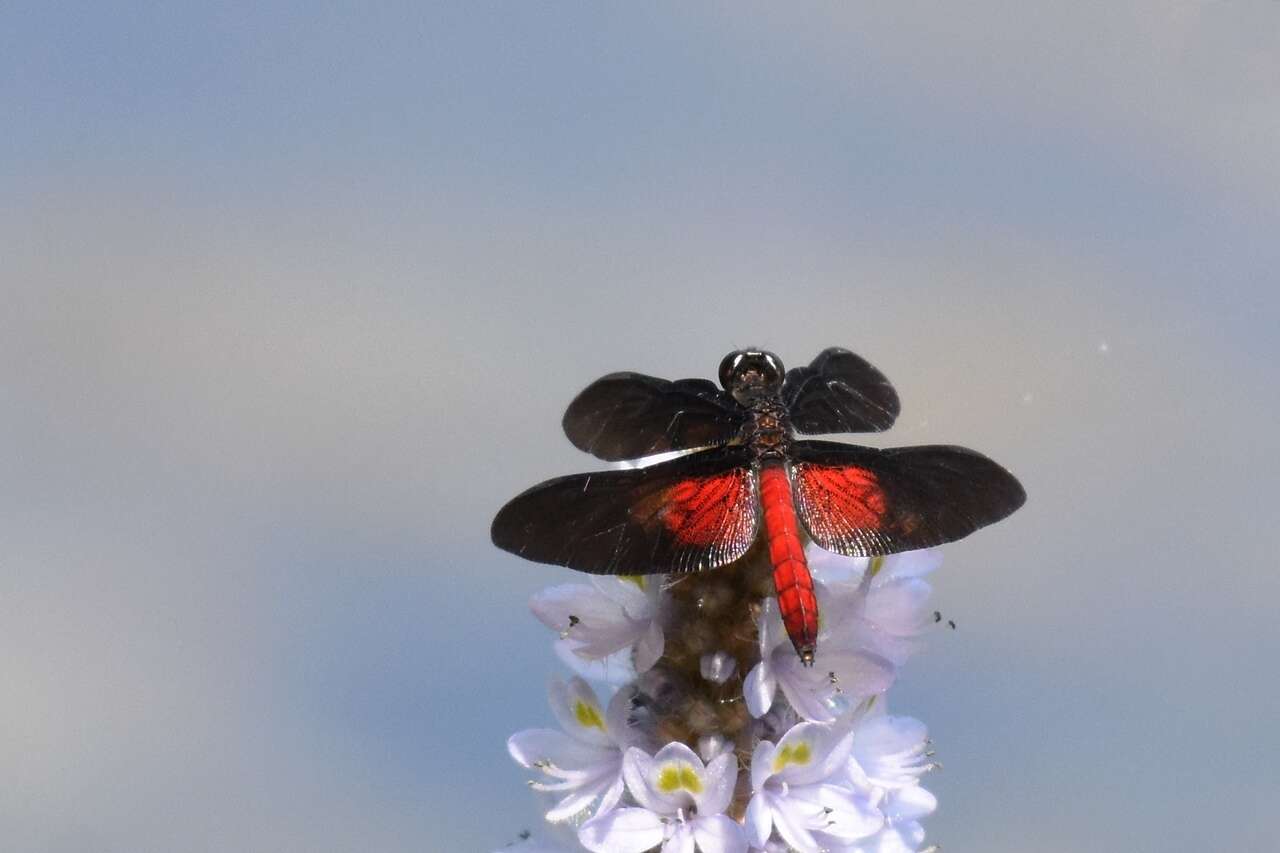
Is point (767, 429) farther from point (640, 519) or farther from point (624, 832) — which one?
point (624, 832)

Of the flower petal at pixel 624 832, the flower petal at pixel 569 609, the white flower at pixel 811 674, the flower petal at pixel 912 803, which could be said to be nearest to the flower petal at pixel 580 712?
the flower petal at pixel 569 609

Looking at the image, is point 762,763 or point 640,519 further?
point 762,763

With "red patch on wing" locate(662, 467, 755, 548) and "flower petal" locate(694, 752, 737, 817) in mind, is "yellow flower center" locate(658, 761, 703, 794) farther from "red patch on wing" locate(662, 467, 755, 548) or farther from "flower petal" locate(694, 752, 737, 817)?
"red patch on wing" locate(662, 467, 755, 548)

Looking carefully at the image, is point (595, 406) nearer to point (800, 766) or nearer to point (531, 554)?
point (531, 554)

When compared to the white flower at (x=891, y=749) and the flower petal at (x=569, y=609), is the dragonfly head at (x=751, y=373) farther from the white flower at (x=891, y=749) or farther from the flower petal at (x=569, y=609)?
the white flower at (x=891, y=749)

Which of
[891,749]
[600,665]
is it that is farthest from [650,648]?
[891,749]

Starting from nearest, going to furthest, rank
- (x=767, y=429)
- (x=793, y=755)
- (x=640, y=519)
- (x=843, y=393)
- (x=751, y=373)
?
(x=640, y=519)
(x=793, y=755)
(x=767, y=429)
(x=751, y=373)
(x=843, y=393)

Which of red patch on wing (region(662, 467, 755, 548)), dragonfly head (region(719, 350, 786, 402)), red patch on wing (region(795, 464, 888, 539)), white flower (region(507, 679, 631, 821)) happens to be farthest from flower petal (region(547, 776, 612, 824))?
dragonfly head (region(719, 350, 786, 402))
